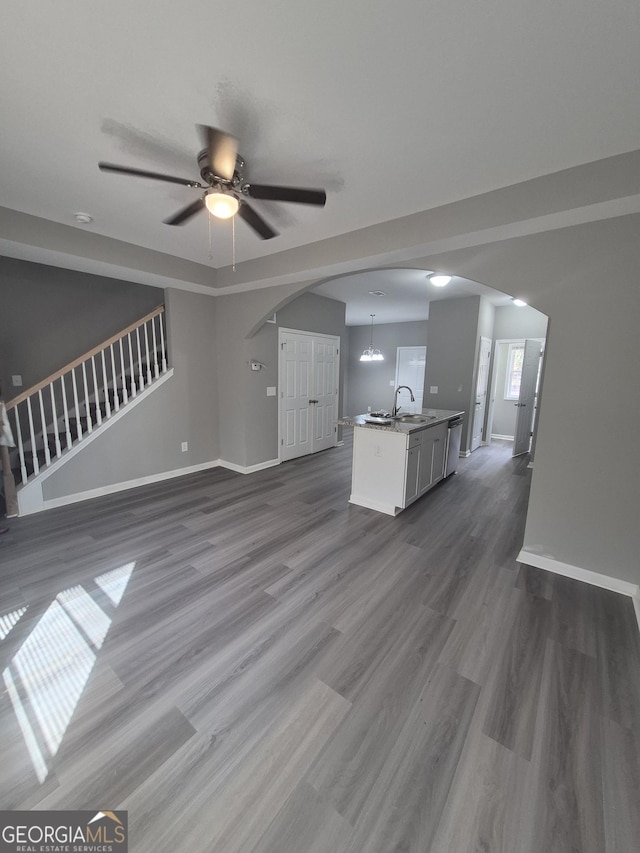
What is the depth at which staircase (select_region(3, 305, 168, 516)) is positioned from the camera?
3.44 metres

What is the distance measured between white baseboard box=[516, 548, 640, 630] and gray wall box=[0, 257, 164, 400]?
19.4 ft

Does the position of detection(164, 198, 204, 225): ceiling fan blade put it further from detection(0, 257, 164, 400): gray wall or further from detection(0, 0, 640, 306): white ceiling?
detection(0, 257, 164, 400): gray wall

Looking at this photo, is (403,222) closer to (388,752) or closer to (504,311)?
(388,752)

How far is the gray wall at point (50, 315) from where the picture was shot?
4.14 m

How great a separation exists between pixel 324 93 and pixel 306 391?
14.0ft

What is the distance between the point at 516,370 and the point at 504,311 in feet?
4.55

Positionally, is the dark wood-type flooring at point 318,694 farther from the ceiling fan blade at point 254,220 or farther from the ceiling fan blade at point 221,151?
the ceiling fan blade at point 221,151

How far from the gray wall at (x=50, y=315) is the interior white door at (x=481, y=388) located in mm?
6006

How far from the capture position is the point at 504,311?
678 centimetres

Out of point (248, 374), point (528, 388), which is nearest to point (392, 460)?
point (248, 374)

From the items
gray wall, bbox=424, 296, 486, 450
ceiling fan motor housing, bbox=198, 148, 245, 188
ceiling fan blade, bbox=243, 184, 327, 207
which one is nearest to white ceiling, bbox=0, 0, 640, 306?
ceiling fan motor housing, bbox=198, 148, 245, 188

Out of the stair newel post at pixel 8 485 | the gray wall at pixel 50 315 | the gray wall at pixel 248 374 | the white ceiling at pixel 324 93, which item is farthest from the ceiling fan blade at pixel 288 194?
the gray wall at pixel 50 315

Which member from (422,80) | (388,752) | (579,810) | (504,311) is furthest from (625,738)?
(504,311)

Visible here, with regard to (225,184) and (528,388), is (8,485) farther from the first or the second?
(528,388)
